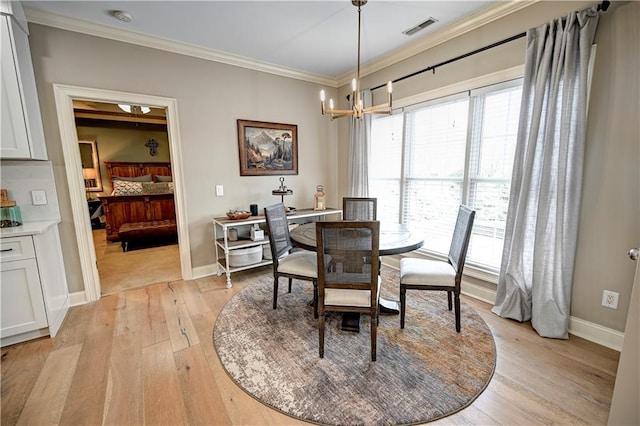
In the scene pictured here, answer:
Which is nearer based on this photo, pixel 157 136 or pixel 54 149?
pixel 54 149

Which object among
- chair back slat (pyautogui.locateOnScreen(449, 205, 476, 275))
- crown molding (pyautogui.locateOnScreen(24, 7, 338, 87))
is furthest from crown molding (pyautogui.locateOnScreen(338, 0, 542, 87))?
chair back slat (pyautogui.locateOnScreen(449, 205, 476, 275))

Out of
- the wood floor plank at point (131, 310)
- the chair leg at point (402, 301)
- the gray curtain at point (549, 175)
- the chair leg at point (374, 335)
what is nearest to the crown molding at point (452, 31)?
the gray curtain at point (549, 175)

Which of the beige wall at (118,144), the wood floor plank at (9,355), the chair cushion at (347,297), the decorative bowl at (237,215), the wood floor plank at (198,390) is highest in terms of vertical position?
the beige wall at (118,144)

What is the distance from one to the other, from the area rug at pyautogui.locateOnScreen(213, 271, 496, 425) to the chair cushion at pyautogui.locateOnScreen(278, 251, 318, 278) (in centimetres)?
43

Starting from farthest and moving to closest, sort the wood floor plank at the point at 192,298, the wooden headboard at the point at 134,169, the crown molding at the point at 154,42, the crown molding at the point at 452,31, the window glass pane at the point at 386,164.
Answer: the wooden headboard at the point at 134,169
the window glass pane at the point at 386,164
the wood floor plank at the point at 192,298
the crown molding at the point at 154,42
the crown molding at the point at 452,31

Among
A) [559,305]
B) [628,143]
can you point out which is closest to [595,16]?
[628,143]

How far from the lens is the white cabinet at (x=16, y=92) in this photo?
2.05 m

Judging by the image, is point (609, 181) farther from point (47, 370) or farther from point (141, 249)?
point (141, 249)

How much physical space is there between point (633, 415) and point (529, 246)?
1.27 m

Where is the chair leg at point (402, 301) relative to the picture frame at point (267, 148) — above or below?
below

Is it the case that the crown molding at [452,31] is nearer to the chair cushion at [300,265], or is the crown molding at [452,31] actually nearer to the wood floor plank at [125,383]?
the chair cushion at [300,265]

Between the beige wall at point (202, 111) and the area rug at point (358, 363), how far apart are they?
5.03ft

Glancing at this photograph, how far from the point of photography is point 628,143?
1.84 m

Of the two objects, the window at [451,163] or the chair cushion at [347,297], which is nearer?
the chair cushion at [347,297]
